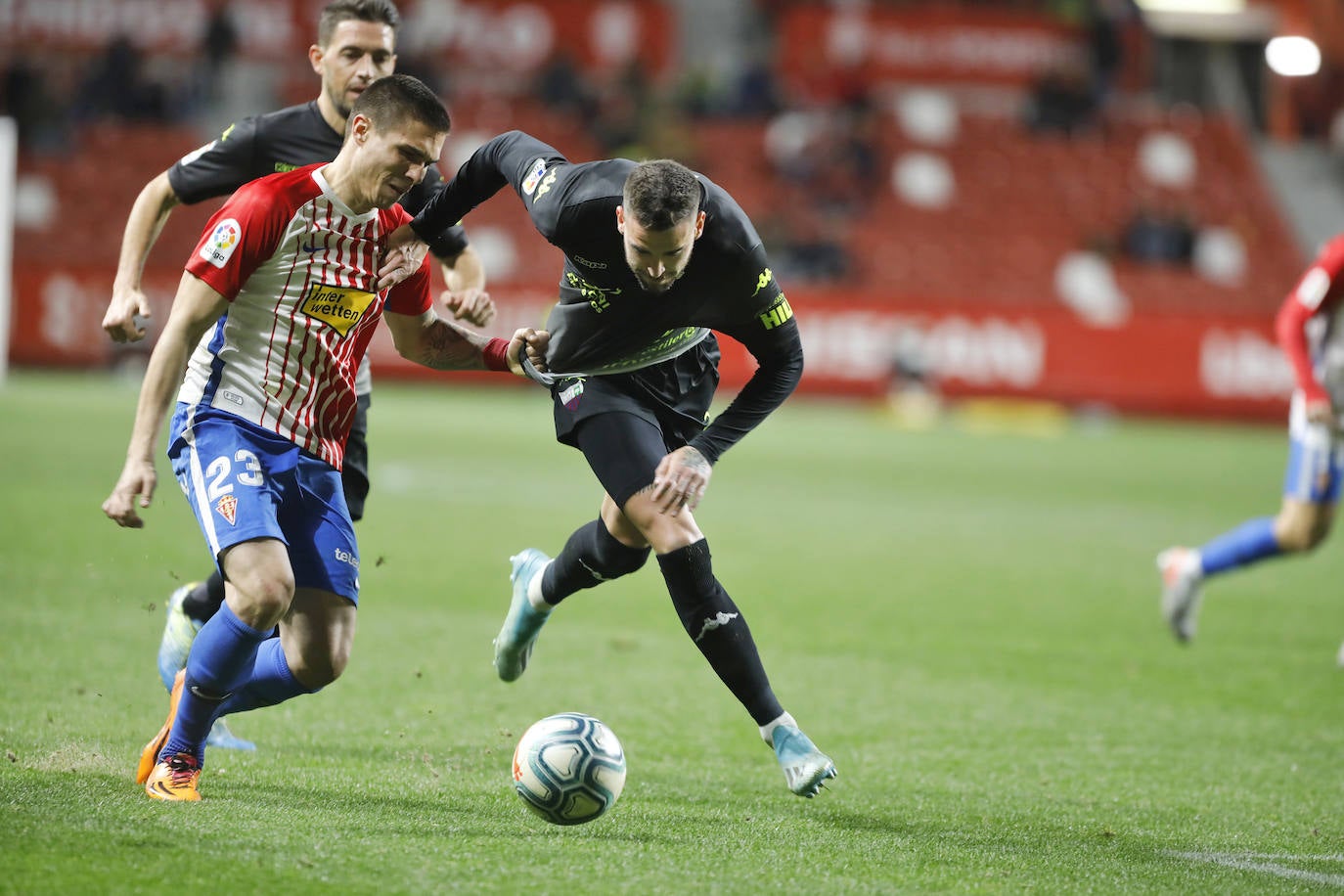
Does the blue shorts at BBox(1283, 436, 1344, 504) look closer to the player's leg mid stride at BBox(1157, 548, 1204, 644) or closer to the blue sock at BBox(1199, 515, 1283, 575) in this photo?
the blue sock at BBox(1199, 515, 1283, 575)

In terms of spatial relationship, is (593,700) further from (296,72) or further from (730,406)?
(296,72)

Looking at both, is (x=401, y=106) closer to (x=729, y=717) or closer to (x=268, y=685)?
(x=268, y=685)

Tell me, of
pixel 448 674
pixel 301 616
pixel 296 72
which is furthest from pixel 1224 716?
pixel 296 72

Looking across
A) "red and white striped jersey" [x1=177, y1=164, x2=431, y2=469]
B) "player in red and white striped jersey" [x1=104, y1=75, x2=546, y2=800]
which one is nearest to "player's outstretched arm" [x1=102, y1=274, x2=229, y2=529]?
"player in red and white striped jersey" [x1=104, y1=75, x2=546, y2=800]

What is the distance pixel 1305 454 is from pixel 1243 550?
601 millimetres

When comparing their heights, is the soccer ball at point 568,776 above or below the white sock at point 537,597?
above

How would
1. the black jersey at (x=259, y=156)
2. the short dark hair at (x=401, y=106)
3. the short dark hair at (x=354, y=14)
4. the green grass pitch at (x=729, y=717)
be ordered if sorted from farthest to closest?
1. the short dark hair at (x=354, y=14)
2. the black jersey at (x=259, y=156)
3. the short dark hair at (x=401, y=106)
4. the green grass pitch at (x=729, y=717)

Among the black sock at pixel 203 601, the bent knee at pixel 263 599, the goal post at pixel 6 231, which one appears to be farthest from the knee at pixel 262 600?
the goal post at pixel 6 231

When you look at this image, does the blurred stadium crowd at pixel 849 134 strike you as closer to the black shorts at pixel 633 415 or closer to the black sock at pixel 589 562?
the black sock at pixel 589 562

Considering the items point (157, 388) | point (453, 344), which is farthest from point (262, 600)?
point (453, 344)

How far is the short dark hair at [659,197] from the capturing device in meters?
4.34

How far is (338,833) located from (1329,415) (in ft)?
17.4

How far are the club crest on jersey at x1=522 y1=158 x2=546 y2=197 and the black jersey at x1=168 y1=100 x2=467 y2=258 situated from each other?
37 cm

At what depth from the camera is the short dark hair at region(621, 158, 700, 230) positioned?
14.2 feet
